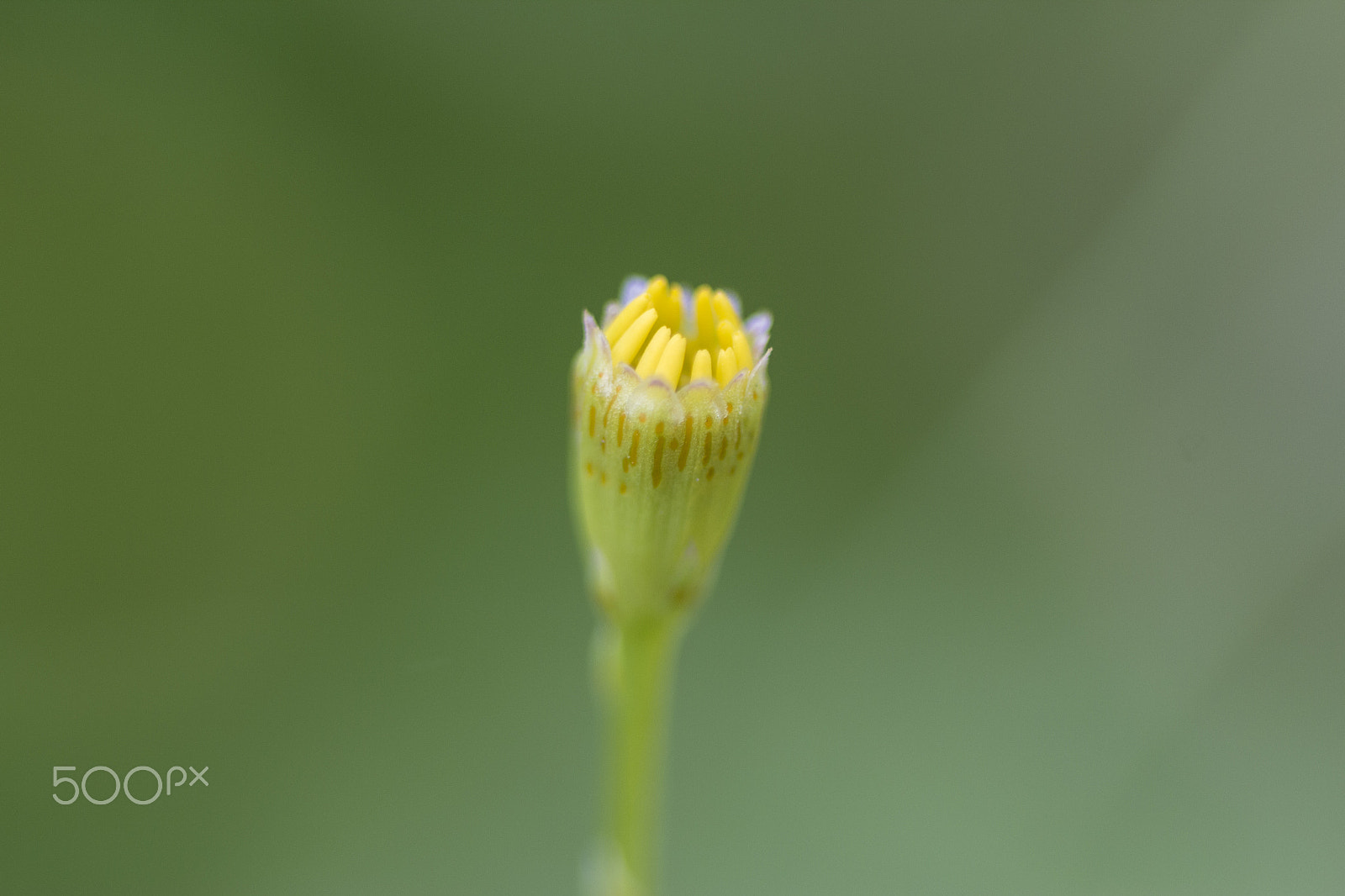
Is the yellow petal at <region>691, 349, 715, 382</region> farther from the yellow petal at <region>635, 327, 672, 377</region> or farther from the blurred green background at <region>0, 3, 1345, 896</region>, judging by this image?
the blurred green background at <region>0, 3, 1345, 896</region>

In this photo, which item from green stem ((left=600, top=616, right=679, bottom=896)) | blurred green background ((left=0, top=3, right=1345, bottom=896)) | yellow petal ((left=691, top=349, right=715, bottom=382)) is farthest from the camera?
blurred green background ((left=0, top=3, right=1345, bottom=896))

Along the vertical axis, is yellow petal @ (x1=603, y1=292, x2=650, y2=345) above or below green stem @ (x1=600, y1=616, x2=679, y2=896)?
above

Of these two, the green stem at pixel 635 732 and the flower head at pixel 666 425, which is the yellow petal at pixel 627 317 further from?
the green stem at pixel 635 732

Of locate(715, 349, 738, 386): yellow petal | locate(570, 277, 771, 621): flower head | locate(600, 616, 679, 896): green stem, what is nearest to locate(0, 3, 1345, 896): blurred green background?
locate(600, 616, 679, 896): green stem

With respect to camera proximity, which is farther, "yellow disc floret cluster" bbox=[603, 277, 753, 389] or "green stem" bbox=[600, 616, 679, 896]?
"green stem" bbox=[600, 616, 679, 896]

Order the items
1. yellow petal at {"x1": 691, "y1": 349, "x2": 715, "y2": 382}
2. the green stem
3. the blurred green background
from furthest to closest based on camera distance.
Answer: the blurred green background → the green stem → yellow petal at {"x1": 691, "y1": 349, "x2": 715, "y2": 382}

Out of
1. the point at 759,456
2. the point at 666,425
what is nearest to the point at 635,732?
the point at 666,425
